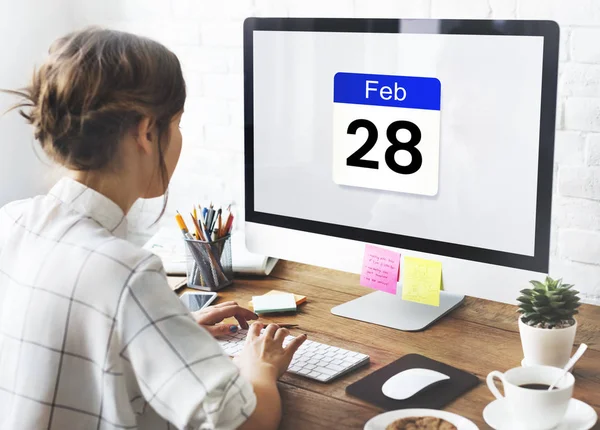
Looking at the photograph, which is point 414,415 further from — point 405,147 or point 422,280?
point 405,147

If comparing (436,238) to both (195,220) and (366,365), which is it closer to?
(366,365)

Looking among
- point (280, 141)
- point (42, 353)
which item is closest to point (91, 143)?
point (42, 353)

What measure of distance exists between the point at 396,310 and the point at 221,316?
32 cm

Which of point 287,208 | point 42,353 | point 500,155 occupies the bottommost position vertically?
point 42,353

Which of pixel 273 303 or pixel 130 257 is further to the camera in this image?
pixel 273 303

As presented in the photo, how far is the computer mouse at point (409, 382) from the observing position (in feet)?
3.85

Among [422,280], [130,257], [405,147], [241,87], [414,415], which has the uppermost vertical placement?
[241,87]

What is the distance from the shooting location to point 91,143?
109 centimetres

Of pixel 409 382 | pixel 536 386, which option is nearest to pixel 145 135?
pixel 409 382

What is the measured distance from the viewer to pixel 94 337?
3.31ft

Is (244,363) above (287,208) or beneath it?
beneath

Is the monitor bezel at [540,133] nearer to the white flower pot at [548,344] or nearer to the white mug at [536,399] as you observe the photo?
the white flower pot at [548,344]

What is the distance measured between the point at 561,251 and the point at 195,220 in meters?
0.75

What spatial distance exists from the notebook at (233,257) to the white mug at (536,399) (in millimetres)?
744
